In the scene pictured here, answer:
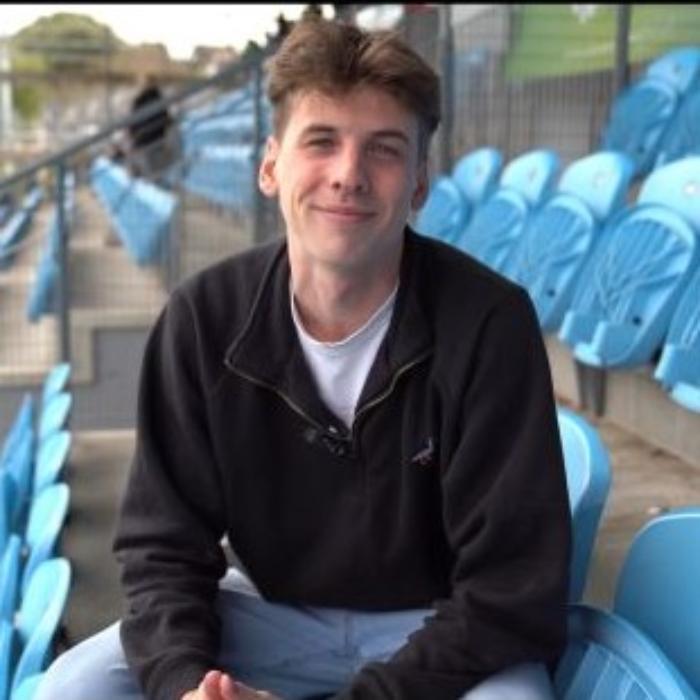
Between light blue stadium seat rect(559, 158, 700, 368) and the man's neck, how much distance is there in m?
1.42

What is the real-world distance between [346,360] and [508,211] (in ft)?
8.33

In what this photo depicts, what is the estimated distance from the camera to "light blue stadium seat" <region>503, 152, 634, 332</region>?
3242mm

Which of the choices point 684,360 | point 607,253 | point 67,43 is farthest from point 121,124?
point 67,43

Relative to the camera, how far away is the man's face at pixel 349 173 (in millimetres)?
1329

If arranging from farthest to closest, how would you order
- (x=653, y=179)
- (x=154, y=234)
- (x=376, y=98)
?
(x=154, y=234)
(x=653, y=179)
(x=376, y=98)

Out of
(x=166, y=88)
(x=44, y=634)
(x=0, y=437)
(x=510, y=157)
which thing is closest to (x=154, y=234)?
(x=0, y=437)

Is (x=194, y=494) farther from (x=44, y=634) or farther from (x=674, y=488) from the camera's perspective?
(x=674, y=488)

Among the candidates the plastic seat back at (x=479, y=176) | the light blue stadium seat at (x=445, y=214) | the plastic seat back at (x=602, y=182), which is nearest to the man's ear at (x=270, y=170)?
the plastic seat back at (x=602, y=182)

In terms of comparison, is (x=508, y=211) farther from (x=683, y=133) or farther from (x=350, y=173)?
(x=350, y=173)

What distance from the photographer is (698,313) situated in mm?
2484

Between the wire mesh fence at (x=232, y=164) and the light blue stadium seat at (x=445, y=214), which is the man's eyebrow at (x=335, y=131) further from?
the wire mesh fence at (x=232, y=164)

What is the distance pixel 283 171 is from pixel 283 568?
0.52 metres

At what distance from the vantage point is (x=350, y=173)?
1324 millimetres

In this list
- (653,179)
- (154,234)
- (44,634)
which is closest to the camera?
(44,634)
